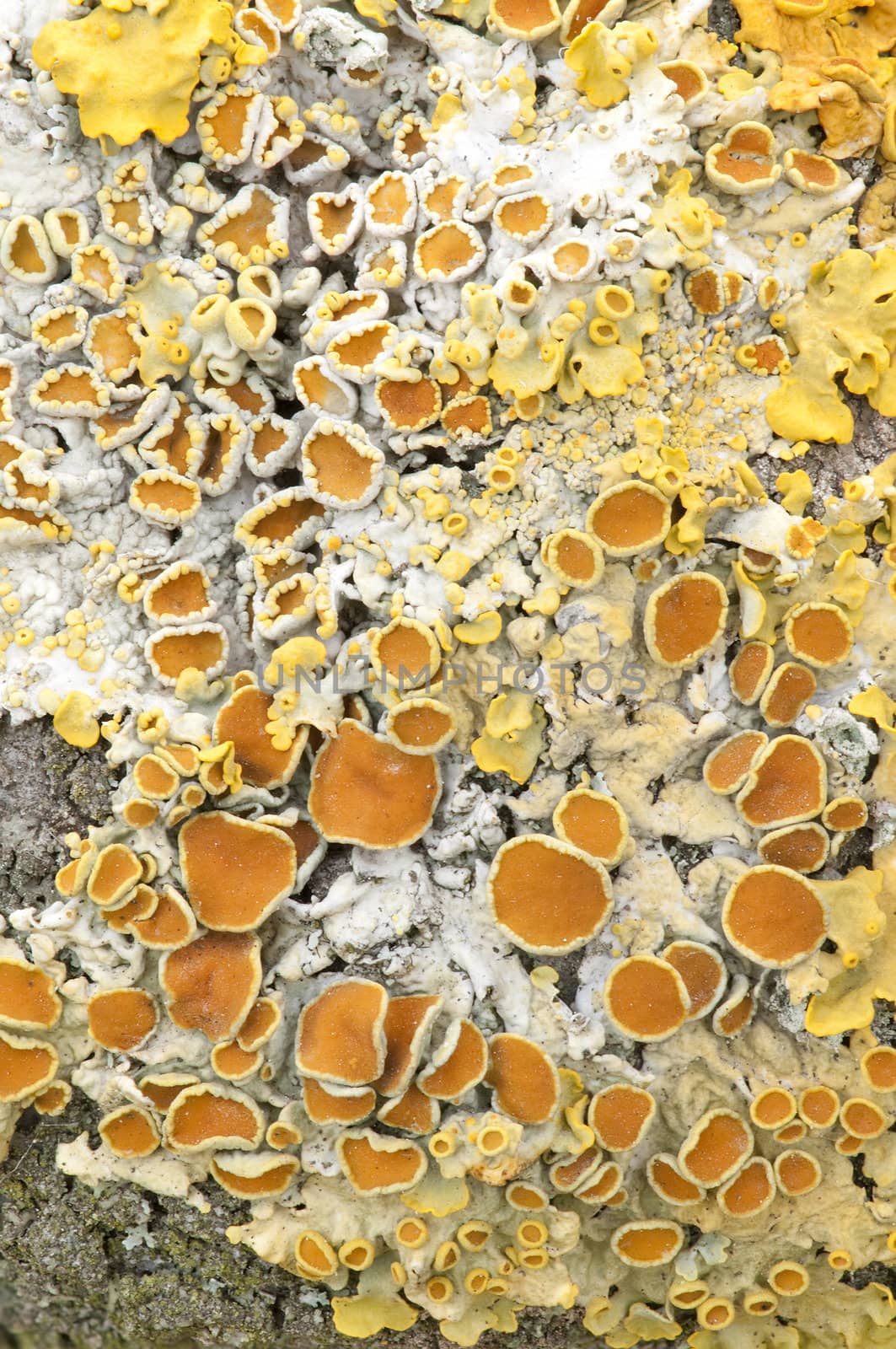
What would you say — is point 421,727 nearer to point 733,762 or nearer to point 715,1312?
point 733,762

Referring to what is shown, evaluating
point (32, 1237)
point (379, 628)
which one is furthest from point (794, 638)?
point (32, 1237)

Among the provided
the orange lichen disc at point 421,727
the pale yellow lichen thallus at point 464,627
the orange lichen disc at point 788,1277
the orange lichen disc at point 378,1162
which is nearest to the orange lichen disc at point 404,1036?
the pale yellow lichen thallus at point 464,627

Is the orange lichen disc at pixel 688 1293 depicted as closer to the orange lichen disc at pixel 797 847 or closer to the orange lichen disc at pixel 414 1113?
the orange lichen disc at pixel 414 1113

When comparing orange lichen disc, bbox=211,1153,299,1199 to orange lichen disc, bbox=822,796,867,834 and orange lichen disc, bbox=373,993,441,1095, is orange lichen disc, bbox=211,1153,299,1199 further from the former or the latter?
orange lichen disc, bbox=822,796,867,834

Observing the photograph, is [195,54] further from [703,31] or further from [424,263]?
[703,31]

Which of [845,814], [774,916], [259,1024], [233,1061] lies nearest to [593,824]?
[774,916]

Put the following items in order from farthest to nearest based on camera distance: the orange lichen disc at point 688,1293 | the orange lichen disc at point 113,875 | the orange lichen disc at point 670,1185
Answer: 1. the orange lichen disc at point 688,1293
2. the orange lichen disc at point 670,1185
3. the orange lichen disc at point 113,875

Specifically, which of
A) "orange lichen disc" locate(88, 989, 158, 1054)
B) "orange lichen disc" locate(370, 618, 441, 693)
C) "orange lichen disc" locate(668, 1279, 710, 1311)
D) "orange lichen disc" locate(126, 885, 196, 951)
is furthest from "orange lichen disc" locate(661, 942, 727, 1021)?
"orange lichen disc" locate(88, 989, 158, 1054)
